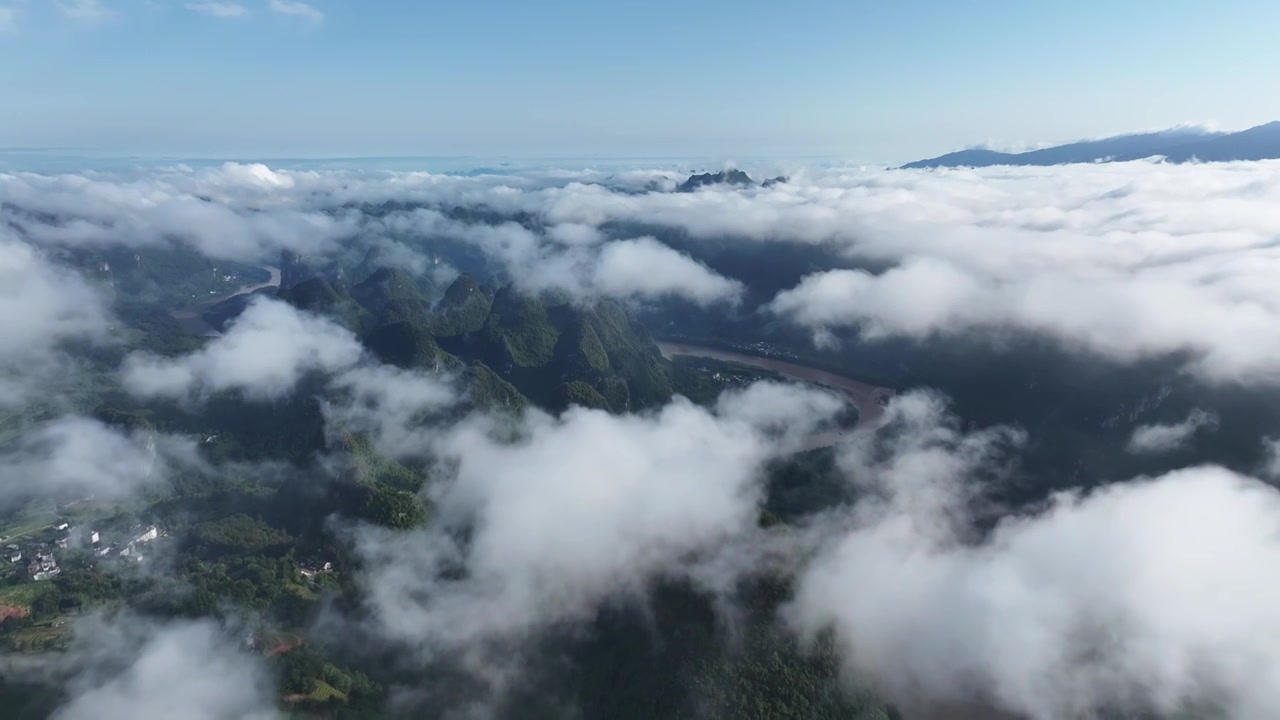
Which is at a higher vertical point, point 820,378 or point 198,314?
point 820,378

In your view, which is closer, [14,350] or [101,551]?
[101,551]

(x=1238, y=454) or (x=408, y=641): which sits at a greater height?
(x=1238, y=454)

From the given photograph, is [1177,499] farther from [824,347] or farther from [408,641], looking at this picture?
[824,347]

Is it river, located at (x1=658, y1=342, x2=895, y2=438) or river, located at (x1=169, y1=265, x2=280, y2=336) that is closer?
river, located at (x1=658, y1=342, x2=895, y2=438)

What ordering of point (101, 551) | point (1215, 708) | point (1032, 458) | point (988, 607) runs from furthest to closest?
point (1032, 458) < point (101, 551) < point (988, 607) < point (1215, 708)

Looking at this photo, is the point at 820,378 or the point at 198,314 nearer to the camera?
the point at 820,378

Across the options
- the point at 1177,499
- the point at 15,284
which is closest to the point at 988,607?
the point at 1177,499

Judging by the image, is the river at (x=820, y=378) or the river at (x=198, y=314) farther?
the river at (x=198, y=314)

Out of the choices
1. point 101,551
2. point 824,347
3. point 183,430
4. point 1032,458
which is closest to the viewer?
point 101,551
